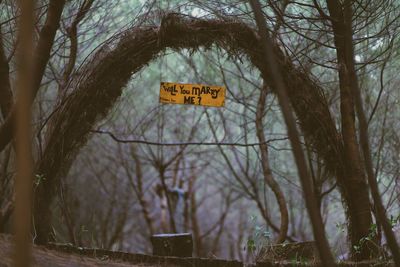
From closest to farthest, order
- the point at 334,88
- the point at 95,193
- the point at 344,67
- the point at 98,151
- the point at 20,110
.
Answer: the point at 20,110, the point at 344,67, the point at 334,88, the point at 98,151, the point at 95,193

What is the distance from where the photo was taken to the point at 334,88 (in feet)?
25.8

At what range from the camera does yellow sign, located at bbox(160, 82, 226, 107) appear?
5492 millimetres

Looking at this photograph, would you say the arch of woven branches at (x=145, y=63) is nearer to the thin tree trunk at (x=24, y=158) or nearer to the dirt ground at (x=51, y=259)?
the dirt ground at (x=51, y=259)

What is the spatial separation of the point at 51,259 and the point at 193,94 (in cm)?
196

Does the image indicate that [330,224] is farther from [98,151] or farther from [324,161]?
[324,161]

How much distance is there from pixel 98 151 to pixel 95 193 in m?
1.40

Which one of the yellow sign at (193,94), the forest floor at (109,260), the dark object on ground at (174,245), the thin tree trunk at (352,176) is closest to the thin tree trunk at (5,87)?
the forest floor at (109,260)

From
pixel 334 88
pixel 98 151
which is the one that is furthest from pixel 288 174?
pixel 98 151

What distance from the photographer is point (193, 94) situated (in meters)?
5.50

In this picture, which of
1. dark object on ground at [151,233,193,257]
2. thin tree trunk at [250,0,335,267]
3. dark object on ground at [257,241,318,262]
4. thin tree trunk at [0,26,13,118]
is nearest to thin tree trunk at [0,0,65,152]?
thin tree trunk at [0,26,13,118]

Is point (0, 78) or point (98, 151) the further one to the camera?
point (98, 151)

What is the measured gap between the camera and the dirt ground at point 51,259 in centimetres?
429

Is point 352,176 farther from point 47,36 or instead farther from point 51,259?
point 47,36

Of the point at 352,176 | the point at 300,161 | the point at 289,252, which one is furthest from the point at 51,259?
the point at 352,176
